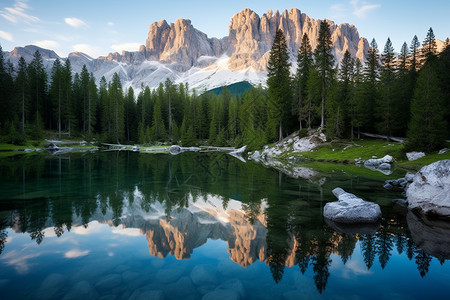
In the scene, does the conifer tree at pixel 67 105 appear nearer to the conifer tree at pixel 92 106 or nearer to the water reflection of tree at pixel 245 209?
the conifer tree at pixel 92 106

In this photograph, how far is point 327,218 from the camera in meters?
11.7

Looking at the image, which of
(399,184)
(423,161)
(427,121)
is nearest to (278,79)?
(427,121)

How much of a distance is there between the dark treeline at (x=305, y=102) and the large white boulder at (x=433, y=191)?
23974mm

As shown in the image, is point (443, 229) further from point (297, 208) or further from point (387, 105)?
point (387, 105)

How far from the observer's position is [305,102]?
166 feet

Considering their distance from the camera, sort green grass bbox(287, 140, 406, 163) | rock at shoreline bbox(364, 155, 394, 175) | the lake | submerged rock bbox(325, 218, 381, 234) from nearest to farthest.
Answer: the lake
submerged rock bbox(325, 218, 381, 234)
rock at shoreline bbox(364, 155, 394, 175)
green grass bbox(287, 140, 406, 163)

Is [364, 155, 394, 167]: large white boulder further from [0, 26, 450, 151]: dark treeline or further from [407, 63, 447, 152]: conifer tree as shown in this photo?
[0, 26, 450, 151]: dark treeline

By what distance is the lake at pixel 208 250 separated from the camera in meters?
6.46

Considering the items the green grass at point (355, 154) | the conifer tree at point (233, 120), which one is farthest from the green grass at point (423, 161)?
the conifer tree at point (233, 120)

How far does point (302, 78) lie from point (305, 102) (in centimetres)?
770

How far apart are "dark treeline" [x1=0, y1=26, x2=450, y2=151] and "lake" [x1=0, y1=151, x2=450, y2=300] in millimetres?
29734

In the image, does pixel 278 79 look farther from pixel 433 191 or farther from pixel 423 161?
pixel 433 191

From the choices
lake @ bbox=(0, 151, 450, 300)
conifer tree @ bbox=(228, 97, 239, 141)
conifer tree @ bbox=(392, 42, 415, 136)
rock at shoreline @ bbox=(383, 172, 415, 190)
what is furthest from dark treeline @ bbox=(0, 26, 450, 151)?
lake @ bbox=(0, 151, 450, 300)

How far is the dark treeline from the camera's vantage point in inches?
1665
